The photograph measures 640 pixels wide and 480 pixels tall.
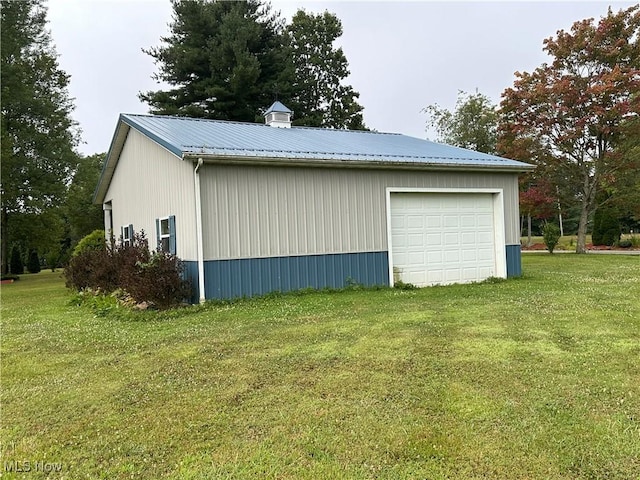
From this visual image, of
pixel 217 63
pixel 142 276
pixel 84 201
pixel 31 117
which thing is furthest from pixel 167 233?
pixel 84 201

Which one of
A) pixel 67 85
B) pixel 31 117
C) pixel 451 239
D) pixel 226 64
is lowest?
pixel 451 239

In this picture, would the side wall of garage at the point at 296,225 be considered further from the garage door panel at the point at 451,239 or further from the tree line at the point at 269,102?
the tree line at the point at 269,102

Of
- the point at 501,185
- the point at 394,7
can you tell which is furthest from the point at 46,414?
the point at 394,7

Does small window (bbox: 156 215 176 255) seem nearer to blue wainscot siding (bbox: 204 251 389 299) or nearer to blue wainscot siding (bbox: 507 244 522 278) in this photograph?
blue wainscot siding (bbox: 204 251 389 299)

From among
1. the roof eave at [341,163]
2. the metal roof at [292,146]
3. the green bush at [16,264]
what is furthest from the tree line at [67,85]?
the roof eave at [341,163]

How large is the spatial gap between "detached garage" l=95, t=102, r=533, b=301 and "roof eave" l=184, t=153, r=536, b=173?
0.02 meters

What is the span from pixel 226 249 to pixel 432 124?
25.3 metres

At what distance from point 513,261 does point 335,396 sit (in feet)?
27.6

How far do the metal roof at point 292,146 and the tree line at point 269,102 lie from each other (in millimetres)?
10460

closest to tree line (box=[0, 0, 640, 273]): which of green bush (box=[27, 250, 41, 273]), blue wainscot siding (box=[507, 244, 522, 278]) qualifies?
green bush (box=[27, 250, 41, 273])

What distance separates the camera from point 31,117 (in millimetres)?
22188

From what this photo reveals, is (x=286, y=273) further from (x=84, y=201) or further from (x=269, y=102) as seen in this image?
(x=84, y=201)

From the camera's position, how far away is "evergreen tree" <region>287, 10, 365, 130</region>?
28.3m

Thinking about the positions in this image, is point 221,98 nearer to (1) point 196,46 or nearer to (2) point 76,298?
(1) point 196,46
